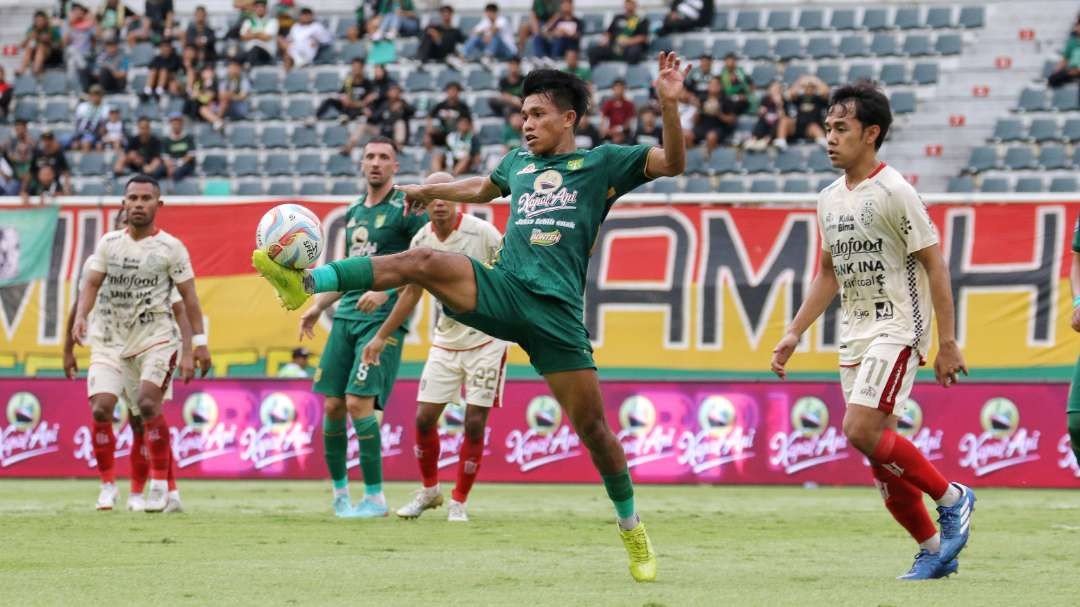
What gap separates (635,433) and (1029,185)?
7.52 meters

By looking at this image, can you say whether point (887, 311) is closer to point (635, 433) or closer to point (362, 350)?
point (362, 350)

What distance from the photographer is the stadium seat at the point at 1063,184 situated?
21500 mm

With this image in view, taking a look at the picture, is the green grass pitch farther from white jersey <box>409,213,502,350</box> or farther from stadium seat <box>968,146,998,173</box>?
stadium seat <box>968,146,998,173</box>

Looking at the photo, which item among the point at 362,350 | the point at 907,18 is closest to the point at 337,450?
the point at 362,350

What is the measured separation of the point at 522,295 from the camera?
7855mm

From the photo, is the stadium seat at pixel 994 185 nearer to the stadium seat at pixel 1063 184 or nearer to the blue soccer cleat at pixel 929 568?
the stadium seat at pixel 1063 184

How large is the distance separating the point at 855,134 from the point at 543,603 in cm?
283

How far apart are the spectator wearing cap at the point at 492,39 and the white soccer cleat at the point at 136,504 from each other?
15422 mm

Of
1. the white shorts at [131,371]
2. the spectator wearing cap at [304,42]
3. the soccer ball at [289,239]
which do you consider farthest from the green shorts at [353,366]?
the spectator wearing cap at [304,42]

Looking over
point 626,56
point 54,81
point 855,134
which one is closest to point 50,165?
point 54,81

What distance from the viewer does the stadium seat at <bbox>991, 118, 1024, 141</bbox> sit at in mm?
23406

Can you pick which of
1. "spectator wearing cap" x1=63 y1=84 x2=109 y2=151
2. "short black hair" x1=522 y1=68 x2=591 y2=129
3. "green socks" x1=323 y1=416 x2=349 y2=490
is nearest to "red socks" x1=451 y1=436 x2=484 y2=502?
"green socks" x1=323 y1=416 x2=349 y2=490

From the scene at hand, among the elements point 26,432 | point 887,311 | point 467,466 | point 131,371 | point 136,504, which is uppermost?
point 887,311

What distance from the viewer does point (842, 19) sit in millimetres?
26578
